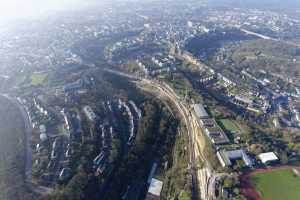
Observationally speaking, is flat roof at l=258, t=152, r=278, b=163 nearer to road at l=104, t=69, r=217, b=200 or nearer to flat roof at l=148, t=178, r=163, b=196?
road at l=104, t=69, r=217, b=200

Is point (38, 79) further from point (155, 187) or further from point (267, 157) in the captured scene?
point (267, 157)

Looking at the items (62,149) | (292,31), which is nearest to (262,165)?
(62,149)

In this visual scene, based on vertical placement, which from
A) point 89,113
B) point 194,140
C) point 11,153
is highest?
point 89,113

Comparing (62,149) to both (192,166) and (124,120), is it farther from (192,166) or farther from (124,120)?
(192,166)

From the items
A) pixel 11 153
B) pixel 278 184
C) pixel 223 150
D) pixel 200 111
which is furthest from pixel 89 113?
pixel 278 184

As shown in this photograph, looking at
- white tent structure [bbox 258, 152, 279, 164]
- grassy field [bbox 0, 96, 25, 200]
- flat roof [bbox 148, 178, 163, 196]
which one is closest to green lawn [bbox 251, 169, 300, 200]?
white tent structure [bbox 258, 152, 279, 164]

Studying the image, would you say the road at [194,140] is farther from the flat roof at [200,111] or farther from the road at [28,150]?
the road at [28,150]
